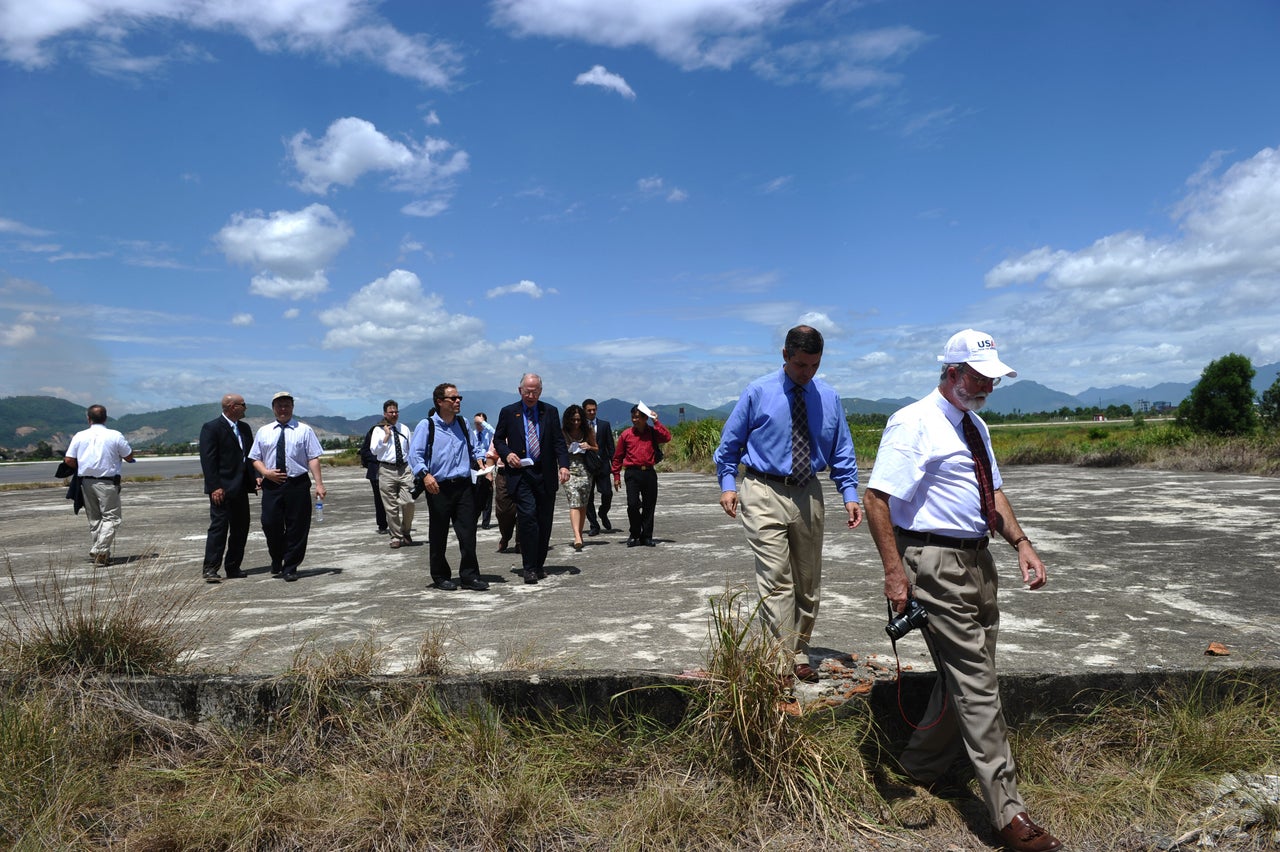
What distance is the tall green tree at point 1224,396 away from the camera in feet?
90.7

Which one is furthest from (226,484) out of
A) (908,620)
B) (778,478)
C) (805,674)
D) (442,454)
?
(908,620)

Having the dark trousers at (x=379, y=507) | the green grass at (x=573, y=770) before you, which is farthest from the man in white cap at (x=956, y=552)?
the dark trousers at (x=379, y=507)

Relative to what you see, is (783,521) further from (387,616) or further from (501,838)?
(387,616)

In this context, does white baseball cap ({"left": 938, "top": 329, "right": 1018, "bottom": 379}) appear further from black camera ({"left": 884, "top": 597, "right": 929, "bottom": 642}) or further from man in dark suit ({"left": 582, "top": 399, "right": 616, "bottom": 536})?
man in dark suit ({"left": 582, "top": 399, "right": 616, "bottom": 536})

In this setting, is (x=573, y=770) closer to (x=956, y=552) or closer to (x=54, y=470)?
(x=956, y=552)

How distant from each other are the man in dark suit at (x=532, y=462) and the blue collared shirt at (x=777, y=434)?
3204 millimetres

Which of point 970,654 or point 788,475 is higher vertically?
point 788,475

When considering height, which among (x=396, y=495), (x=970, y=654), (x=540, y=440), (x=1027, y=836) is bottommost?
(x=1027, y=836)

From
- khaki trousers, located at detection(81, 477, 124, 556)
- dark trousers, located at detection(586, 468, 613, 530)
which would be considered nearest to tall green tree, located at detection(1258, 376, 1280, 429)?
dark trousers, located at detection(586, 468, 613, 530)

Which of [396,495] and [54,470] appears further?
[54,470]

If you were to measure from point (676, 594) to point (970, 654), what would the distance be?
3.67m

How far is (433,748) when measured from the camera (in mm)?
3826

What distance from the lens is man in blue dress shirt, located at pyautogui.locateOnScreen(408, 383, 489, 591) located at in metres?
7.32

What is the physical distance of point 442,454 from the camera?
24.3 ft
